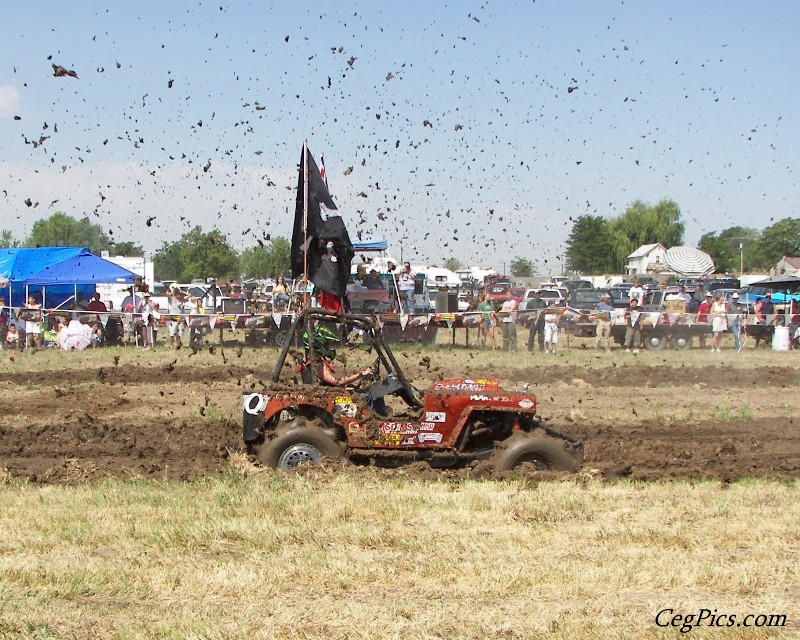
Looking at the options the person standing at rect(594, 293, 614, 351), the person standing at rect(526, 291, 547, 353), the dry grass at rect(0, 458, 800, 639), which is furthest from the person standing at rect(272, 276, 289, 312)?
the dry grass at rect(0, 458, 800, 639)

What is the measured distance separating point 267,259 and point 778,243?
142 feet

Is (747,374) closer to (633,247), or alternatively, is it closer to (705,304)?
(705,304)

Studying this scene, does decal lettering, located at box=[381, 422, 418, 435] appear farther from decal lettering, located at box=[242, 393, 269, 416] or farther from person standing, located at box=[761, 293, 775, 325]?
person standing, located at box=[761, 293, 775, 325]

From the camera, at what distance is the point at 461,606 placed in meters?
4.99

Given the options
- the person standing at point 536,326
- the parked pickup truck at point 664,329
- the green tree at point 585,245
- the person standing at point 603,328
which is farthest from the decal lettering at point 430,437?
the green tree at point 585,245

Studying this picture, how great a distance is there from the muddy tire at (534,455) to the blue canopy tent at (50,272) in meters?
18.2

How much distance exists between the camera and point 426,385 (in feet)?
46.1

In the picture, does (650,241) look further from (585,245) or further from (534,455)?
(534,455)

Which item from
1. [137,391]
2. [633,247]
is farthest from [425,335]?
[633,247]

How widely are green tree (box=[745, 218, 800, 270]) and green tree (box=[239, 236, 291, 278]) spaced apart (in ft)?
133

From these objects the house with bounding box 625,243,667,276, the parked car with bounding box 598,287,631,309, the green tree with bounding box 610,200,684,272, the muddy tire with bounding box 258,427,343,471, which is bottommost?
the muddy tire with bounding box 258,427,343,471

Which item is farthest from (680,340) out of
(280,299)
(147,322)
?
(147,322)

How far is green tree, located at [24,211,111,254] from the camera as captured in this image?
6347 centimetres

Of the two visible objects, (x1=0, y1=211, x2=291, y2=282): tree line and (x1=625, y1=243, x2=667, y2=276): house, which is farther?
(x1=625, y1=243, x2=667, y2=276): house
